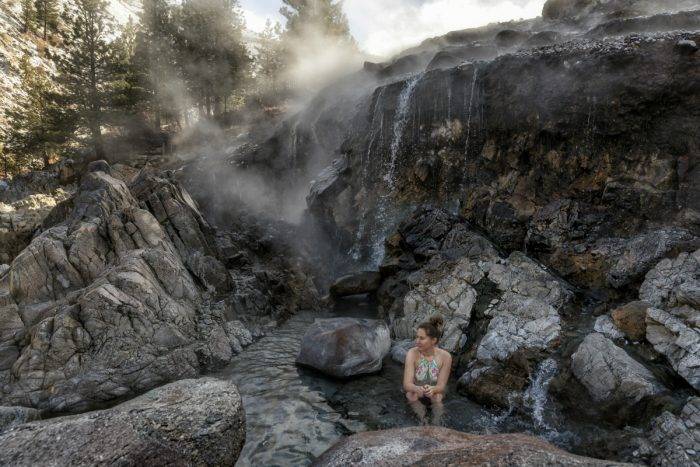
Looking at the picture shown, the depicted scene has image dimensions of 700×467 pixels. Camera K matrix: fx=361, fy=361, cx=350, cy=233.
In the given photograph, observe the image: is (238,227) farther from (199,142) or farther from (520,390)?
(520,390)

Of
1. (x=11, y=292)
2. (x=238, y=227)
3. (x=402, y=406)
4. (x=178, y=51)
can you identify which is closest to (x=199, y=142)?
(x=178, y=51)

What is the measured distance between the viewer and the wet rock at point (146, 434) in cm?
508

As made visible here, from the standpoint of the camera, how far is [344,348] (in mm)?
10695

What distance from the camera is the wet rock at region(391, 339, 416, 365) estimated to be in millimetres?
11430

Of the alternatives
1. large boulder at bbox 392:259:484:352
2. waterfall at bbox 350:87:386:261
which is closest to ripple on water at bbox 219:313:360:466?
large boulder at bbox 392:259:484:352

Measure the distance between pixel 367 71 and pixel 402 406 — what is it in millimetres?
29881

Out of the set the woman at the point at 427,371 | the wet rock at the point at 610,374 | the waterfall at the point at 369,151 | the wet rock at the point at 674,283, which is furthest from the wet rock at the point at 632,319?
the waterfall at the point at 369,151

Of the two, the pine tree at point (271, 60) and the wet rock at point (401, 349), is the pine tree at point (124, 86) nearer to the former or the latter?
the pine tree at point (271, 60)

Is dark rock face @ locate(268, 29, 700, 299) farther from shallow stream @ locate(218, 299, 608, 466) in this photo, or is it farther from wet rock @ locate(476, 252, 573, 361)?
shallow stream @ locate(218, 299, 608, 466)

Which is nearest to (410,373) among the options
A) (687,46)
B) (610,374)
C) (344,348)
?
(344,348)

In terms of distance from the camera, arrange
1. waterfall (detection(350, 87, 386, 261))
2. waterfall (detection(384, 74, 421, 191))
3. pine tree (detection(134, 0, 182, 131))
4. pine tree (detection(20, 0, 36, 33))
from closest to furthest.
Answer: waterfall (detection(384, 74, 421, 191)) < waterfall (detection(350, 87, 386, 261)) < pine tree (detection(134, 0, 182, 131)) < pine tree (detection(20, 0, 36, 33))

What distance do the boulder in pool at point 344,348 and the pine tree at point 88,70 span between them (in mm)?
Answer: 28092

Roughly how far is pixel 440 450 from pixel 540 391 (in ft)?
15.7

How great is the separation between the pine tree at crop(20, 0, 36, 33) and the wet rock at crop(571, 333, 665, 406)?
187 feet
